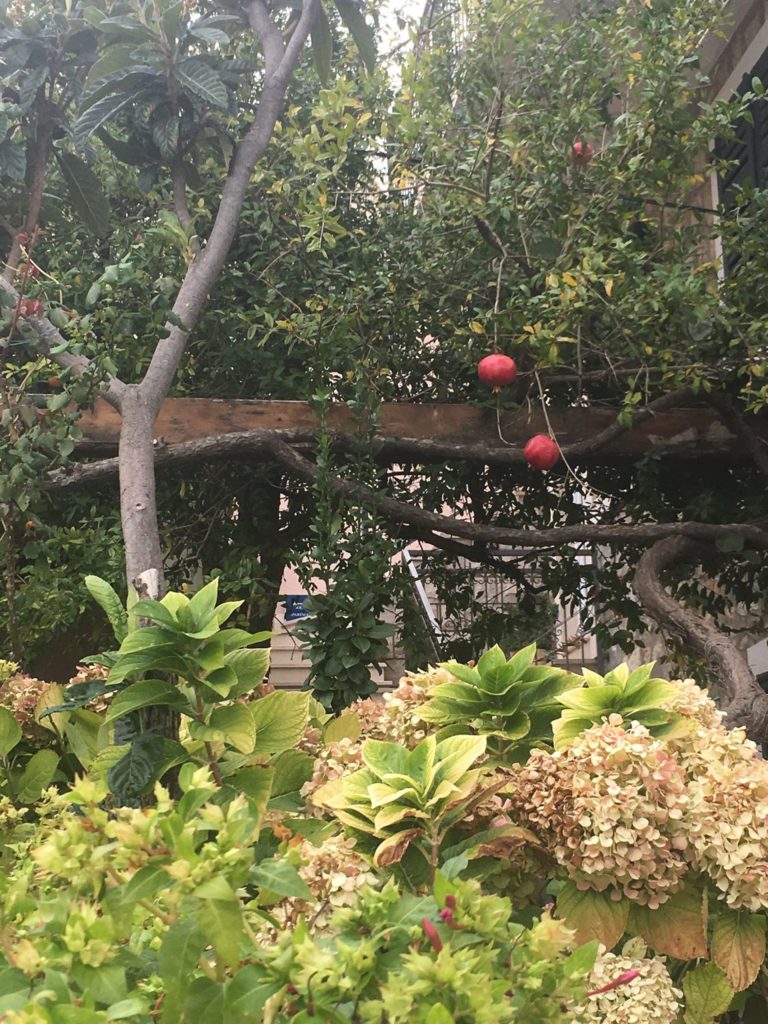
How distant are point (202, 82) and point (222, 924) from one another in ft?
8.31

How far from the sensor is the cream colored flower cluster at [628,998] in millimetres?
1097

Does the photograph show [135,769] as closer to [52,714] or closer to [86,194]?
[52,714]

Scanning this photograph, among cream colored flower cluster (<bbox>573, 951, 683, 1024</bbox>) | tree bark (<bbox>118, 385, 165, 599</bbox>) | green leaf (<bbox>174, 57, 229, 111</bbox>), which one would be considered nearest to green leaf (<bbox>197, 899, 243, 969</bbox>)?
cream colored flower cluster (<bbox>573, 951, 683, 1024</bbox>)

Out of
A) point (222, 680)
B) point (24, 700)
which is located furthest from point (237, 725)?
point (24, 700)

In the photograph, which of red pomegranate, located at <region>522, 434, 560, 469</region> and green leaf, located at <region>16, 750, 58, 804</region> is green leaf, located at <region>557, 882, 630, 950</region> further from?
red pomegranate, located at <region>522, 434, 560, 469</region>

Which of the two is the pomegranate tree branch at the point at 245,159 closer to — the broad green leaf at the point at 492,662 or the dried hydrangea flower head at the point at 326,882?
the broad green leaf at the point at 492,662

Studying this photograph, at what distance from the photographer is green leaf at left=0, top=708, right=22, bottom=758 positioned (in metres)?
1.92

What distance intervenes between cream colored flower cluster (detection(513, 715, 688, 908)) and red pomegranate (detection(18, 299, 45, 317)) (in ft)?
6.69

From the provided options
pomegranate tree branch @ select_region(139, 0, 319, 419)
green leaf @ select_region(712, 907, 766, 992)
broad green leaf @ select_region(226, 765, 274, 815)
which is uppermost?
pomegranate tree branch @ select_region(139, 0, 319, 419)

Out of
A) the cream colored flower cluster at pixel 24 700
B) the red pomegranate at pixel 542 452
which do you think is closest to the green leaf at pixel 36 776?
the cream colored flower cluster at pixel 24 700

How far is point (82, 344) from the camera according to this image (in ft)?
7.73

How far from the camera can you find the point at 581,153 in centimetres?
342

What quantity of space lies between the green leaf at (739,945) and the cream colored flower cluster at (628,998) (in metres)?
0.09

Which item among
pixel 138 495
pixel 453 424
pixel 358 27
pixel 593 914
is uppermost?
pixel 358 27
